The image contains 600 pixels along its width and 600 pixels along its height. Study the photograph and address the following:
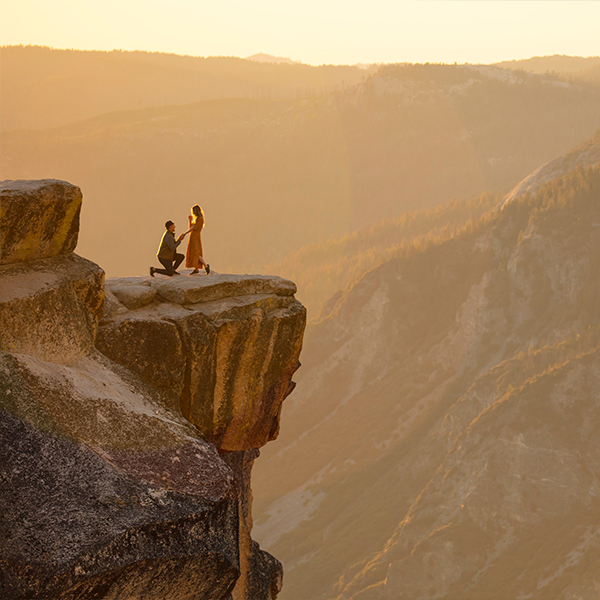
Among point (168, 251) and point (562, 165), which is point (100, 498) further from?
point (562, 165)

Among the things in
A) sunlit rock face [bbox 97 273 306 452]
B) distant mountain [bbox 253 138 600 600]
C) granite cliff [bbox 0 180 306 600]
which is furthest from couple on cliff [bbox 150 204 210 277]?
distant mountain [bbox 253 138 600 600]

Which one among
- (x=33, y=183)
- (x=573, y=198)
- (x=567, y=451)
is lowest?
(x=567, y=451)

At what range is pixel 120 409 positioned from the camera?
1413 centimetres

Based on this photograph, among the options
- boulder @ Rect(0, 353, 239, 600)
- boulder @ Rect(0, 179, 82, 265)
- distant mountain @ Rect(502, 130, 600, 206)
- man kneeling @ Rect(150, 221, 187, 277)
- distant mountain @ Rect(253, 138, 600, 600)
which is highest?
boulder @ Rect(0, 179, 82, 265)

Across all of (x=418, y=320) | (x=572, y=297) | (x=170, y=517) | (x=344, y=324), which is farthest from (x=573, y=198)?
(x=170, y=517)

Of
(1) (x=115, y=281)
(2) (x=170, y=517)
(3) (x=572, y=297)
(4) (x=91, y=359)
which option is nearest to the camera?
(2) (x=170, y=517)

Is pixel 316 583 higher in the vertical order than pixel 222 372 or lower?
lower

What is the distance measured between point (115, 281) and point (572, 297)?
11040cm

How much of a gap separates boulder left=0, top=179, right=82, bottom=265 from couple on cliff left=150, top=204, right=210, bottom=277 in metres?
4.73

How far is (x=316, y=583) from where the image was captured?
8881 cm

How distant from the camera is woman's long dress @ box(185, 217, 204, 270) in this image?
21.6 metres

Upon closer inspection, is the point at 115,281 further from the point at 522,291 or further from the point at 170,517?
the point at 522,291

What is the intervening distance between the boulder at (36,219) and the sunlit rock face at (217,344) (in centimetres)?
220

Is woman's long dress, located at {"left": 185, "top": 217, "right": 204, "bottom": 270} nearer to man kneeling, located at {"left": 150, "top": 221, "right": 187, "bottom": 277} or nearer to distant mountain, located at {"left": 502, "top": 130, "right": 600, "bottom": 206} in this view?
man kneeling, located at {"left": 150, "top": 221, "right": 187, "bottom": 277}
